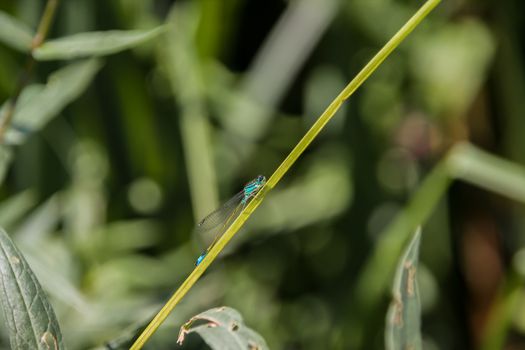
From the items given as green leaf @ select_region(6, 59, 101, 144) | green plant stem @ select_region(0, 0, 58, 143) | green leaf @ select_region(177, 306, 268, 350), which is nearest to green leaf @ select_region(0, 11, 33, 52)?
green plant stem @ select_region(0, 0, 58, 143)

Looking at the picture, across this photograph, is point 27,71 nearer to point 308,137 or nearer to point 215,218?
point 215,218

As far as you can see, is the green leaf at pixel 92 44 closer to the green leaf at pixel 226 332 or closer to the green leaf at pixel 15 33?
the green leaf at pixel 15 33

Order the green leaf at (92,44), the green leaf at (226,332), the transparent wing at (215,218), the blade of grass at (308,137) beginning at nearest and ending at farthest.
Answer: the blade of grass at (308,137)
the green leaf at (226,332)
the green leaf at (92,44)
the transparent wing at (215,218)

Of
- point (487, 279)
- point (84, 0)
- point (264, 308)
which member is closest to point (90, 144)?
point (84, 0)

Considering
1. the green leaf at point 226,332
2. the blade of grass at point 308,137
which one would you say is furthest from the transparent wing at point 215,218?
the blade of grass at point 308,137

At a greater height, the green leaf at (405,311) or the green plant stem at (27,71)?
the green plant stem at (27,71)

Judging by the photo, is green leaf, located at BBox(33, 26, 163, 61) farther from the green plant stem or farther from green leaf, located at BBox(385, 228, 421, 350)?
green leaf, located at BBox(385, 228, 421, 350)

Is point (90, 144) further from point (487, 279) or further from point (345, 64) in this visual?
point (487, 279)
